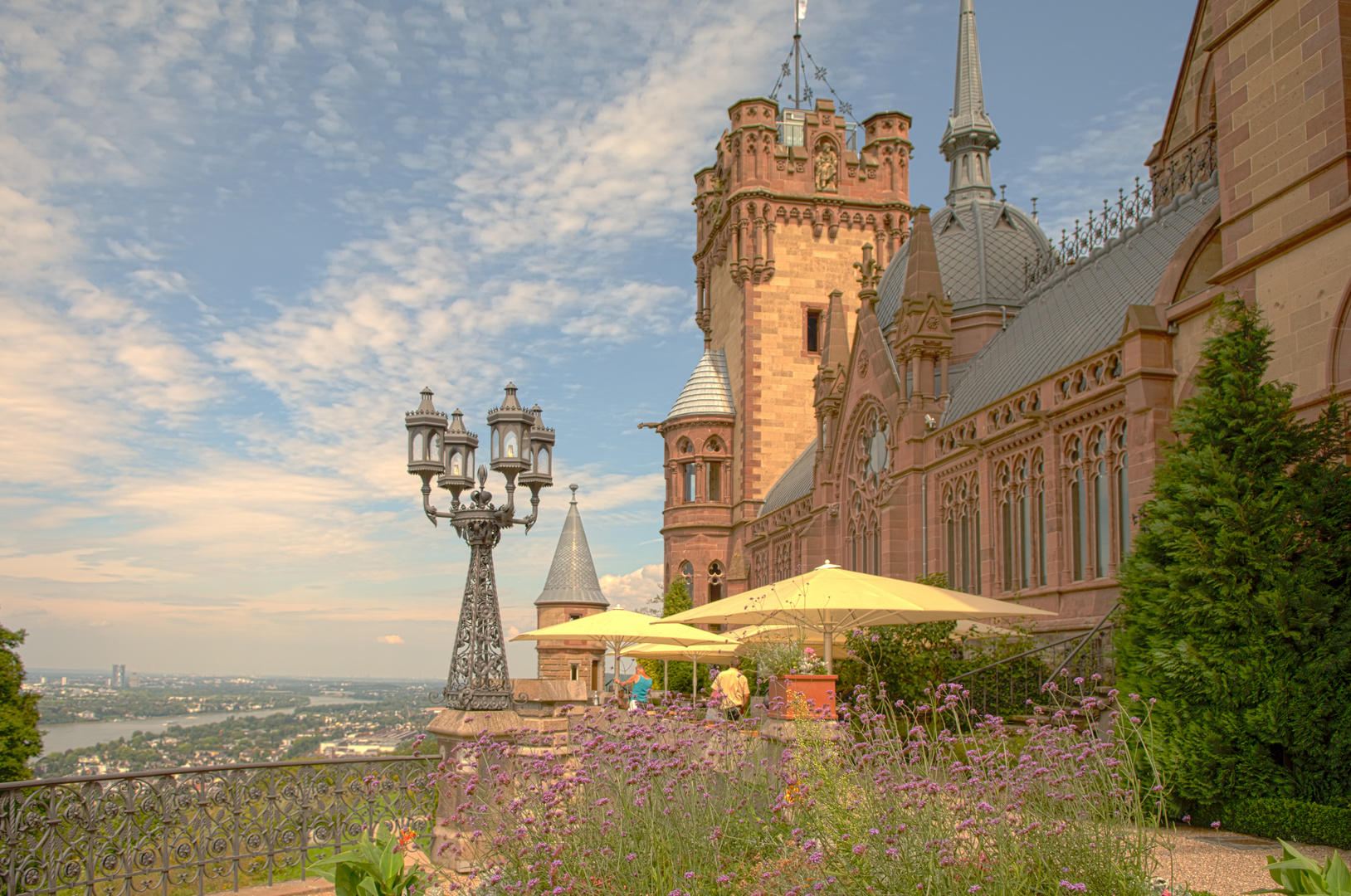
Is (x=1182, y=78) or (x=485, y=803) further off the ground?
(x=1182, y=78)

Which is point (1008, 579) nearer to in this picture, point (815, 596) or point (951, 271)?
point (815, 596)

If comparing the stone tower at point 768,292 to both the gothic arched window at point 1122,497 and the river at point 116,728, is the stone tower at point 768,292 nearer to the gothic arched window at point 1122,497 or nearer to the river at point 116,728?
the river at point 116,728

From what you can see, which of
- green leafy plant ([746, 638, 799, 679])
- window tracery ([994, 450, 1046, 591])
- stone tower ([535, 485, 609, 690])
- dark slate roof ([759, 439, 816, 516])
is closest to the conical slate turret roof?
stone tower ([535, 485, 609, 690])

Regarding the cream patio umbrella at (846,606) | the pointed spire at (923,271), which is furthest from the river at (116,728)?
the cream patio umbrella at (846,606)

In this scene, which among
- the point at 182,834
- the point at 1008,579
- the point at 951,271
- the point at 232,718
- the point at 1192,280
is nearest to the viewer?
the point at 182,834

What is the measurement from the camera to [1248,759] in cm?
985

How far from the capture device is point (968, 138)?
35.7 m

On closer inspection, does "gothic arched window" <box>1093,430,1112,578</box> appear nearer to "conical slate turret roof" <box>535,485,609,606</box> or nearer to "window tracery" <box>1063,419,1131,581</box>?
"window tracery" <box>1063,419,1131,581</box>

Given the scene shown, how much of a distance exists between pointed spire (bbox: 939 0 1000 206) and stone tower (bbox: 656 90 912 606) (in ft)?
33.1

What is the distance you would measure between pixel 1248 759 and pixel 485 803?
7.09m

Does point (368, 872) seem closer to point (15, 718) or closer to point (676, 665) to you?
point (15, 718)

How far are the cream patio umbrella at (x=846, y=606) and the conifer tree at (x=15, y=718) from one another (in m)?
12.3

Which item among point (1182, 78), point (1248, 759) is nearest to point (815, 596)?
point (1248, 759)

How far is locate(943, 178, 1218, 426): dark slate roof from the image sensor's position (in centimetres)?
1970
